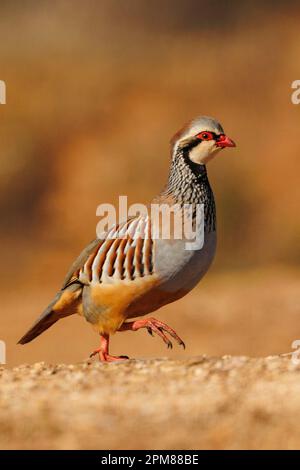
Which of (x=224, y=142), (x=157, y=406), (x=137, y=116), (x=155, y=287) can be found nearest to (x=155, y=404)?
(x=157, y=406)

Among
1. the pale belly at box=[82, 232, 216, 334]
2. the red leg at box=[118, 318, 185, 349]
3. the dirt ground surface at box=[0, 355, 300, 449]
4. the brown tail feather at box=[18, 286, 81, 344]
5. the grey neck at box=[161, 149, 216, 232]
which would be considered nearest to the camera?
the dirt ground surface at box=[0, 355, 300, 449]

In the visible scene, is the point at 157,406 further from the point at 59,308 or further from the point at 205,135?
the point at 205,135

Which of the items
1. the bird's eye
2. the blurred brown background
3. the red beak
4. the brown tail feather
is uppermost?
the blurred brown background

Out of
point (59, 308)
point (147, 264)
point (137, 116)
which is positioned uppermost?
point (137, 116)

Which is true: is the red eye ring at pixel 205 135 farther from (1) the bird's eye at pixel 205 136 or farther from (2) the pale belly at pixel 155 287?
(2) the pale belly at pixel 155 287

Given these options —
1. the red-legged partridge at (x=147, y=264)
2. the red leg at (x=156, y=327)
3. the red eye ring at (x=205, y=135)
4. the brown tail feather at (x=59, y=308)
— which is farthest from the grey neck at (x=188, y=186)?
the brown tail feather at (x=59, y=308)

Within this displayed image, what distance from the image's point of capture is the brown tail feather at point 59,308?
645 centimetres

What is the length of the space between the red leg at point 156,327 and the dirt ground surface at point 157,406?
0.16 metres

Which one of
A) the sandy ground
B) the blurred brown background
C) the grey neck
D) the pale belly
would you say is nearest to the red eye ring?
the grey neck

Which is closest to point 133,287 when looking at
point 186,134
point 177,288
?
point 177,288

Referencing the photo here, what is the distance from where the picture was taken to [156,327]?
19.3ft

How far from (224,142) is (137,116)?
17.6 m

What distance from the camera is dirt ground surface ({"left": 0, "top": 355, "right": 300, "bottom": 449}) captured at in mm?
4129

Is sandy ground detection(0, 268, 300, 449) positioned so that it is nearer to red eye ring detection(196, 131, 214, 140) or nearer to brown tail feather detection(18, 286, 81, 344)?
brown tail feather detection(18, 286, 81, 344)
